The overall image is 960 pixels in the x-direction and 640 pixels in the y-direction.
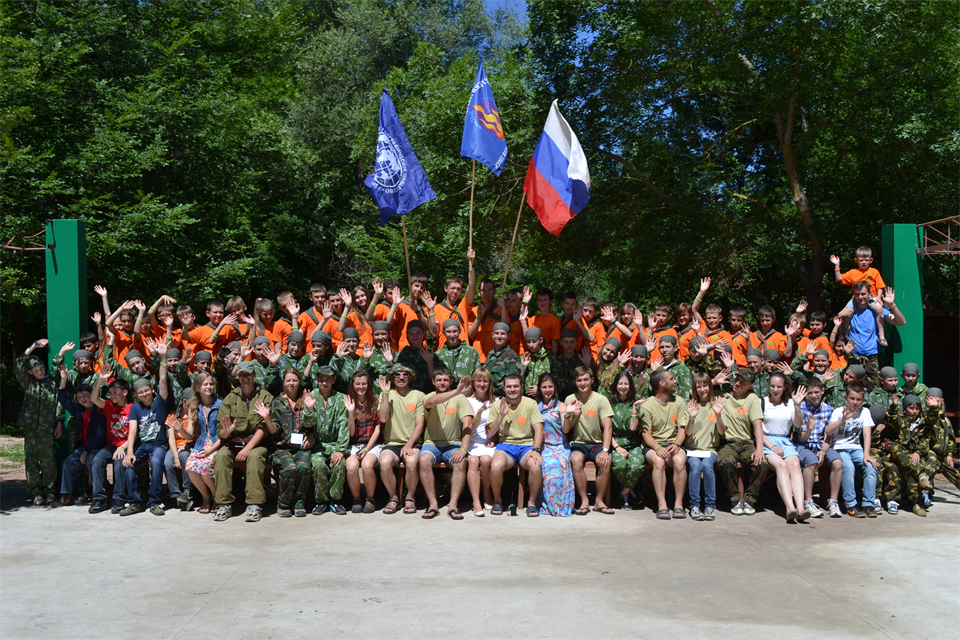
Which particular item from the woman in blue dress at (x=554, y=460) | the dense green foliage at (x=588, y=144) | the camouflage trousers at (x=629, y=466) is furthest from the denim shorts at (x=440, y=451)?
the dense green foliage at (x=588, y=144)

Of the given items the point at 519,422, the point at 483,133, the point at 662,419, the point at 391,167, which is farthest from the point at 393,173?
the point at 662,419

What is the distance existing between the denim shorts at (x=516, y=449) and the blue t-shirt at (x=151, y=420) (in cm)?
342

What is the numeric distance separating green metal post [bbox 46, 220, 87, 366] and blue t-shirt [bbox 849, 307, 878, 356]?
8.82 m

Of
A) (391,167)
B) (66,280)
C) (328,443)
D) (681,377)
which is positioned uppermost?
(391,167)

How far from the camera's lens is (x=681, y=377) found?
8.91m

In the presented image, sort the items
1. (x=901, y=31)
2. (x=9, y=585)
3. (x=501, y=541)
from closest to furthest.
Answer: (x=9, y=585) → (x=501, y=541) → (x=901, y=31)

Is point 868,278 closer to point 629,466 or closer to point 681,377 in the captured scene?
point 681,377

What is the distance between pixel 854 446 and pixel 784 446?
753 millimetres

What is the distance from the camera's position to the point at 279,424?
8.14 meters

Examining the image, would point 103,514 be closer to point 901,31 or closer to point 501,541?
point 501,541

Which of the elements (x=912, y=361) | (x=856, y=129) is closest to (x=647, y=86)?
(x=856, y=129)

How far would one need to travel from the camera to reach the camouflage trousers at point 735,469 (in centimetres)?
817

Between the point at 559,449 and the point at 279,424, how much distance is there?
2735 millimetres

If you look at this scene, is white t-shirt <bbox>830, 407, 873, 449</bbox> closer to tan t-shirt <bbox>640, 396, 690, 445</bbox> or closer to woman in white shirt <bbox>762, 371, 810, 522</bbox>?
woman in white shirt <bbox>762, 371, 810, 522</bbox>
